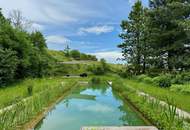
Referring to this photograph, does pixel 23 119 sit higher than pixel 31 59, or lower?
lower

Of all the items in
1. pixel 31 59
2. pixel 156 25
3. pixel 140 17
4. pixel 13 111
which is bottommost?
pixel 13 111

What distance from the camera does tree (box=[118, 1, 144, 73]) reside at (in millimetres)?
34094

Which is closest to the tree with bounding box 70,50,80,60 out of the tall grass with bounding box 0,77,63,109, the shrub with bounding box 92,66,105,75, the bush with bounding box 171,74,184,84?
the shrub with bounding box 92,66,105,75

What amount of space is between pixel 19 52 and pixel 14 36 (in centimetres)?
124

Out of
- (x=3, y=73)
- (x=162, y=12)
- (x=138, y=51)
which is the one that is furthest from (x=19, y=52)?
(x=138, y=51)

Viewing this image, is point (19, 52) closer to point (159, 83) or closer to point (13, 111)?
point (159, 83)

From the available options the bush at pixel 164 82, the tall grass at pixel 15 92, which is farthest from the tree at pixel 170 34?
the tall grass at pixel 15 92

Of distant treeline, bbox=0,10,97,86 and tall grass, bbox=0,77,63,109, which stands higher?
distant treeline, bbox=0,10,97,86

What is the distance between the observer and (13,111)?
7594 mm

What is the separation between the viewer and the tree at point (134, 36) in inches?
1342

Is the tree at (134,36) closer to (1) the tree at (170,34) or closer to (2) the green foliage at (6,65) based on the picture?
(1) the tree at (170,34)

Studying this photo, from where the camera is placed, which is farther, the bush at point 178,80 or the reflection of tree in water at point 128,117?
the bush at point 178,80

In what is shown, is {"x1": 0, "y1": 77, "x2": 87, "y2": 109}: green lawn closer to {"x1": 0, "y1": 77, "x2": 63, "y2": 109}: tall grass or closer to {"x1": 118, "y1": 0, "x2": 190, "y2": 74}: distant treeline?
{"x1": 0, "y1": 77, "x2": 63, "y2": 109}: tall grass

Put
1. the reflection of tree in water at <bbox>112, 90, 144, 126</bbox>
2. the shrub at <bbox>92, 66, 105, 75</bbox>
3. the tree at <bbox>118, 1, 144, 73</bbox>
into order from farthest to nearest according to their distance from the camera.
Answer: the shrub at <bbox>92, 66, 105, 75</bbox> → the tree at <bbox>118, 1, 144, 73</bbox> → the reflection of tree in water at <bbox>112, 90, 144, 126</bbox>
